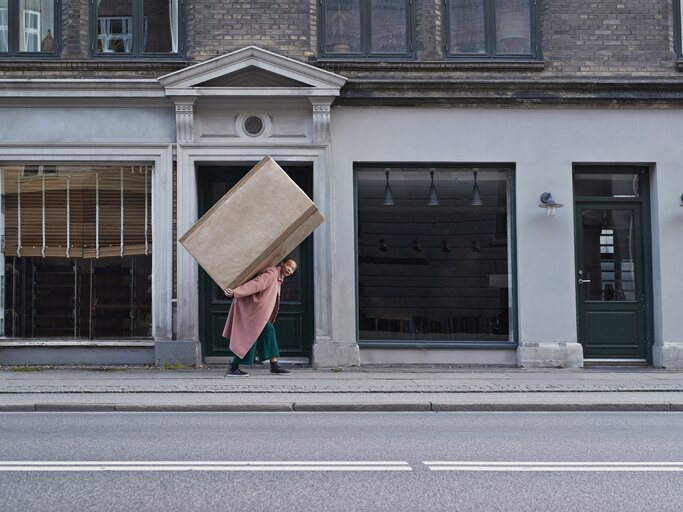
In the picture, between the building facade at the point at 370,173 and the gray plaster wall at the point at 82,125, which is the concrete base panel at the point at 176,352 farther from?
the gray plaster wall at the point at 82,125

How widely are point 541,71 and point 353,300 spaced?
15.0 feet

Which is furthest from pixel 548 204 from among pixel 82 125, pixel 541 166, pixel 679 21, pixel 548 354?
pixel 82 125

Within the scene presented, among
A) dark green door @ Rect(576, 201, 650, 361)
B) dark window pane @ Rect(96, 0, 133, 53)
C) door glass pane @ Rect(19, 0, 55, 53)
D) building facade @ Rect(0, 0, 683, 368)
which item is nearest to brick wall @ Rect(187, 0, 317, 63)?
building facade @ Rect(0, 0, 683, 368)

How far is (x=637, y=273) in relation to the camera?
1471 centimetres

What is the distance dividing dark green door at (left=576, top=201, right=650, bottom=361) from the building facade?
0.11 feet

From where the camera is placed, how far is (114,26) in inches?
566

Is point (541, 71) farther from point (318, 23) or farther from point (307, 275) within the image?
point (307, 275)

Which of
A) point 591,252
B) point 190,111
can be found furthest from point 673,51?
point 190,111

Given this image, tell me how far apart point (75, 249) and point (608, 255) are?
835 centimetres

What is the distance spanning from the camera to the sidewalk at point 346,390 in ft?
33.9

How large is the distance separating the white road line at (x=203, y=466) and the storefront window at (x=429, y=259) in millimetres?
7753

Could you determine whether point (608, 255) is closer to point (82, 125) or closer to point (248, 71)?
point (248, 71)

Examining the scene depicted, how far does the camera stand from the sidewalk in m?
10.3

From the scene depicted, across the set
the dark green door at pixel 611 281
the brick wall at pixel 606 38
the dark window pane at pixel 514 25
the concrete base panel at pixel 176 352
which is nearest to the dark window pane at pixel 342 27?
the dark window pane at pixel 514 25
